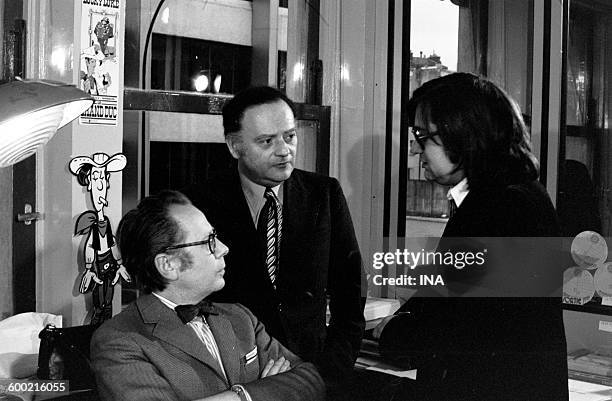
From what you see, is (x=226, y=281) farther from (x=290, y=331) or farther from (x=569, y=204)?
(x=569, y=204)

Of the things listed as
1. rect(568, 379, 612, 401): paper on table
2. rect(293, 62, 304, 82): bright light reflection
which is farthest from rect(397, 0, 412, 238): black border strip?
rect(568, 379, 612, 401): paper on table

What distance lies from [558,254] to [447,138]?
0.35 meters

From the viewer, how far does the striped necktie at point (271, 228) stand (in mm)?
1614

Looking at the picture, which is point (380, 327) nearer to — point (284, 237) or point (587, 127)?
point (284, 237)

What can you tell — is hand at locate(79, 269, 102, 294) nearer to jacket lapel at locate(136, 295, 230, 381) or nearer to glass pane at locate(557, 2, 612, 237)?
jacket lapel at locate(136, 295, 230, 381)

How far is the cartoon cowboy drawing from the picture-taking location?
1.59 m

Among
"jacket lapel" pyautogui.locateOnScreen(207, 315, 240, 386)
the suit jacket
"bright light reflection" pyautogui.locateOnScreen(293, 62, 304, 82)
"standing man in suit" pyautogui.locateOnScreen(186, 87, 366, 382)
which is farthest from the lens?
"bright light reflection" pyautogui.locateOnScreen(293, 62, 304, 82)

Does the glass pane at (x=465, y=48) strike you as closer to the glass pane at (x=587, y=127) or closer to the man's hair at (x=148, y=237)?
the glass pane at (x=587, y=127)

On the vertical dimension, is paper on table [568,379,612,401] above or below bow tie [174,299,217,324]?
below

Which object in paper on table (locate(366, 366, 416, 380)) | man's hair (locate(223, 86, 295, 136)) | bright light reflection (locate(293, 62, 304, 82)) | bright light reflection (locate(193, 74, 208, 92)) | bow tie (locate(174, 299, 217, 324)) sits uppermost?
bright light reflection (locate(293, 62, 304, 82))

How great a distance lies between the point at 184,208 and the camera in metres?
1.40

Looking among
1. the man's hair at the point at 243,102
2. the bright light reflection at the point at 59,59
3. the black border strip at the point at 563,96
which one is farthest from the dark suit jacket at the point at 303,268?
the black border strip at the point at 563,96

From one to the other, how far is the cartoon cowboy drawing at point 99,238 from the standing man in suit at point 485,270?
23.0 inches

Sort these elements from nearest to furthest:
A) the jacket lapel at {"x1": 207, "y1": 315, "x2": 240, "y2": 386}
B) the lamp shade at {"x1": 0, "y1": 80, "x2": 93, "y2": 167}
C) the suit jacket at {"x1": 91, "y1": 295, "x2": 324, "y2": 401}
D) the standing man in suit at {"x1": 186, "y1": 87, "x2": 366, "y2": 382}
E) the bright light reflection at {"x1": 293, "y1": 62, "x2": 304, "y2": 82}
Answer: the lamp shade at {"x1": 0, "y1": 80, "x2": 93, "y2": 167} → the suit jacket at {"x1": 91, "y1": 295, "x2": 324, "y2": 401} → the jacket lapel at {"x1": 207, "y1": 315, "x2": 240, "y2": 386} → the standing man in suit at {"x1": 186, "y1": 87, "x2": 366, "y2": 382} → the bright light reflection at {"x1": 293, "y1": 62, "x2": 304, "y2": 82}
